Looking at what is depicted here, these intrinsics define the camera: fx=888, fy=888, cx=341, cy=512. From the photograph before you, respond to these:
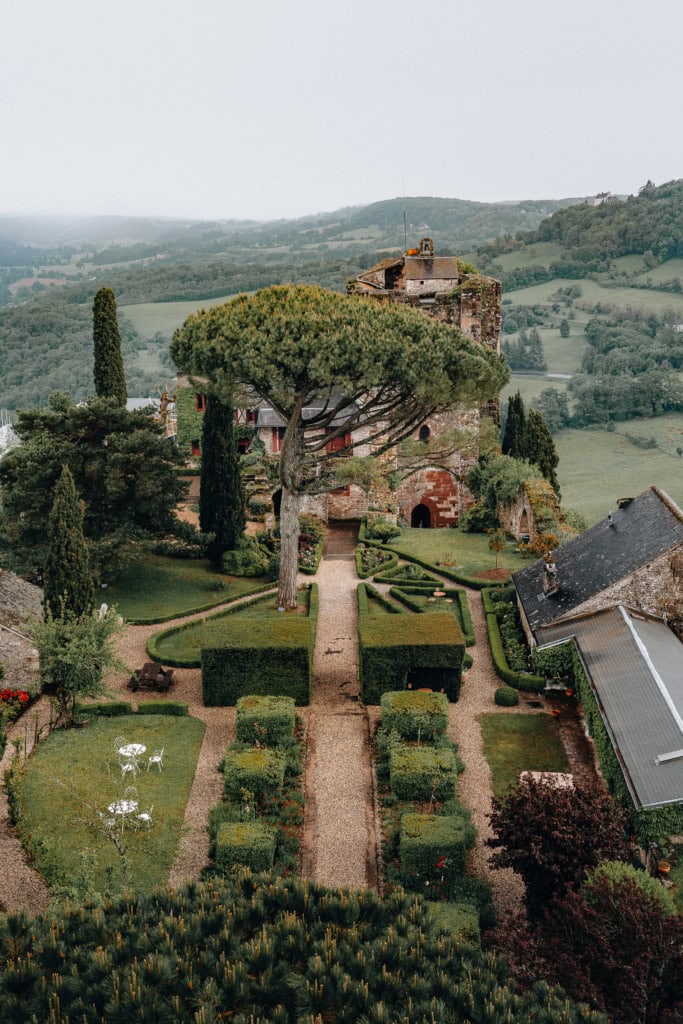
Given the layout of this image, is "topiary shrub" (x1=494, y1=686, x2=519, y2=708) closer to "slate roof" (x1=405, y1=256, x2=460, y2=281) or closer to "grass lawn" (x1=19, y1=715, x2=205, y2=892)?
"grass lawn" (x1=19, y1=715, x2=205, y2=892)

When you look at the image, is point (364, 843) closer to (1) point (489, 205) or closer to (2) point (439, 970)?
(2) point (439, 970)

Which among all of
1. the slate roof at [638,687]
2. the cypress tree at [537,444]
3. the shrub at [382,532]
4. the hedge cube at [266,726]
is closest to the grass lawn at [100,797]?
the hedge cube at [266,726]

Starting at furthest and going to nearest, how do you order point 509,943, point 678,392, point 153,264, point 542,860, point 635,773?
point 153,264
point 678,392
point 635,773
point 542,860
point 509,943

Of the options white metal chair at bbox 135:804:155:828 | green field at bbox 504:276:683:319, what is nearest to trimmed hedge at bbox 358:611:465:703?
white metal chair at bbox 135:804:155:828

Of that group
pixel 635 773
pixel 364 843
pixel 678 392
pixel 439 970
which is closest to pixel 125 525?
pixel 364 843

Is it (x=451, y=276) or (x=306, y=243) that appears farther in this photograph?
(x=306, y=243)

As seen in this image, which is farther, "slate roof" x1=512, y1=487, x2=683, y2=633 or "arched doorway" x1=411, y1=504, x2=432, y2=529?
"arched doorway" x1=411, y1=504, x2=432, y2=529

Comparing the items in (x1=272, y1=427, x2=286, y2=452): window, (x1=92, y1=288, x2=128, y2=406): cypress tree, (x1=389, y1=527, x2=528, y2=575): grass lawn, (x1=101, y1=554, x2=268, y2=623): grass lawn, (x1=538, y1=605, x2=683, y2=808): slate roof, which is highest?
(x1=92, y1=288, x2=128, y2=406): cypress tree

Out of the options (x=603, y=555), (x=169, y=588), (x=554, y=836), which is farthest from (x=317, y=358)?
(x=554, y=836)
